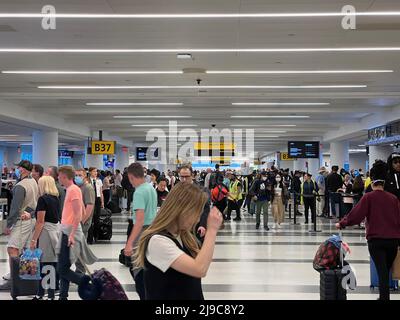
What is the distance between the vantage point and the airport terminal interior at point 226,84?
28.5ft

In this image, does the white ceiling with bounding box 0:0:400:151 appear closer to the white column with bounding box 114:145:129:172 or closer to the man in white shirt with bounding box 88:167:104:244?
the man in white shirt with bounding box 88:167:104:244

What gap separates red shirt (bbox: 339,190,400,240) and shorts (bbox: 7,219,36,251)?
167 inches

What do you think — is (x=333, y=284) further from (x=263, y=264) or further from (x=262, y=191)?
(x=262, y=191)

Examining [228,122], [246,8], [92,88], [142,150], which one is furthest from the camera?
[142,150]

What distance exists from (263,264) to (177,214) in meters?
7.53

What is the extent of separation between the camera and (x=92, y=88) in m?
17.4

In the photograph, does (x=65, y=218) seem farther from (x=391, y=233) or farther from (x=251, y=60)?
(x=251, y=60)

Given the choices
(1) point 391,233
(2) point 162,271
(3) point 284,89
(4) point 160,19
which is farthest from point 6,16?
(3) point 284,89

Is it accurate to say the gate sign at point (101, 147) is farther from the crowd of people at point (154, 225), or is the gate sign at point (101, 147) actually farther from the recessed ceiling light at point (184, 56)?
the crowd of people at point (154, 225)

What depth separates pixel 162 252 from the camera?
299 centimetres

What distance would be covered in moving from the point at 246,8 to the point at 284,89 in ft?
29.1

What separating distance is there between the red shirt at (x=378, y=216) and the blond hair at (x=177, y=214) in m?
3.83

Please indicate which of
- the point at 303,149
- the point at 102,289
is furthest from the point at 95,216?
the point at 303,149

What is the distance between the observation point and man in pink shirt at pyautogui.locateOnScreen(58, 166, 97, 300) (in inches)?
268
